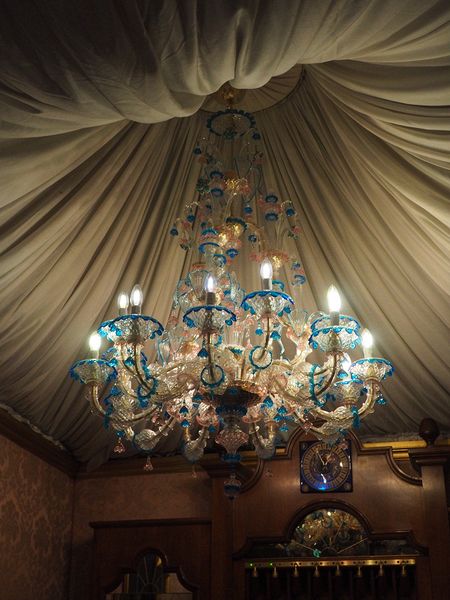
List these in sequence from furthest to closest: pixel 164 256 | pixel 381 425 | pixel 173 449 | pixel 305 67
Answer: pixel 173 449 < pixel 381 425 < pixel 164 256 < pixel 305 67

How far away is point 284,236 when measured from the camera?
15.8 ft

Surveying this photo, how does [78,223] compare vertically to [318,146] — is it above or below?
below

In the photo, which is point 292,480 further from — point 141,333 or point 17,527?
point 141,333

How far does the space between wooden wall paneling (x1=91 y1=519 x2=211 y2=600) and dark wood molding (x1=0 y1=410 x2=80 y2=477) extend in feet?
2.34

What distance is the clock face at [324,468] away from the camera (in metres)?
5.71

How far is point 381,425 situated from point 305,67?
3361 millimetres

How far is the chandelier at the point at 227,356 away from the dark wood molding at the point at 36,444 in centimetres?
203

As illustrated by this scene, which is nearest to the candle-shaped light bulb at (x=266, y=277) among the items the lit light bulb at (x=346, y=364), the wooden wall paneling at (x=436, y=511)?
the lit light bulb at (x=346, y=364)

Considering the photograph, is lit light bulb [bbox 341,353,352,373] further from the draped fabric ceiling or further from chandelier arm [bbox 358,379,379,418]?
the draped fabric ceiling

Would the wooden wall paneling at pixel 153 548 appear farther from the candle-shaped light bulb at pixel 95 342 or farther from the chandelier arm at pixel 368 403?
the candle-shaped light bulb at pixel 95 342

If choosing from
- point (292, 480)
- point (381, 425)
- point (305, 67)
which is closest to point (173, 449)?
point (292, 480)

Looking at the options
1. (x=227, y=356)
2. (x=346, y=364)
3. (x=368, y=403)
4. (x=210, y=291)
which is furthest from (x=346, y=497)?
(x=210, y=291)

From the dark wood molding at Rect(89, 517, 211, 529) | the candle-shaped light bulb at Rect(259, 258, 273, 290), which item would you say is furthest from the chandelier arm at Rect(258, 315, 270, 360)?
the dark wood molding at Rect(89, 517, 211, 529)

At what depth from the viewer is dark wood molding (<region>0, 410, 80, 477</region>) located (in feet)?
18.4
